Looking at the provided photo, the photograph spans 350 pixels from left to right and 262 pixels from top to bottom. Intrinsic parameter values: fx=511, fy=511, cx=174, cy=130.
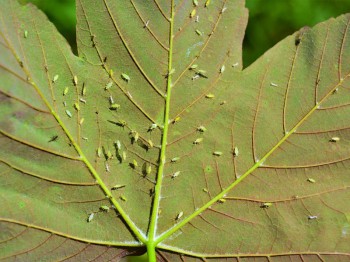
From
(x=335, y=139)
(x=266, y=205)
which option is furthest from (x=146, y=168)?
(x=335, y=139)

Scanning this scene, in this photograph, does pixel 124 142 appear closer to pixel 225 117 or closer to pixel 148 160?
pixel 148 160

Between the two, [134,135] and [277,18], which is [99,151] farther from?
[277,18]

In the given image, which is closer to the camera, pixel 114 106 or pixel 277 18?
pixel 114 106

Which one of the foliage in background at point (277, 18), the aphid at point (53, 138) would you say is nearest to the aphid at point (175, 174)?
the aphid at point (53, 138)

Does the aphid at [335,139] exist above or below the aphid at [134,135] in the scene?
below

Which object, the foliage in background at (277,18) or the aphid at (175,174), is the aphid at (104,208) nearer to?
the aphid at (175,174)

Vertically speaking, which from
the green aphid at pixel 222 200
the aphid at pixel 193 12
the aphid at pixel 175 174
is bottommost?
the green aphid at pixel 222 200

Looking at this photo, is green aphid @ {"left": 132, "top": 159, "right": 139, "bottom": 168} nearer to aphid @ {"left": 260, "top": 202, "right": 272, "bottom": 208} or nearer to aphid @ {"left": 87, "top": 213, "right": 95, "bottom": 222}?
aphid @ {"left": 87, "top": 213, "right": 95, "bottom": 222}

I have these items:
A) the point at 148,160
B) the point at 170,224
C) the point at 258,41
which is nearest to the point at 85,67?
the point at 148,160
